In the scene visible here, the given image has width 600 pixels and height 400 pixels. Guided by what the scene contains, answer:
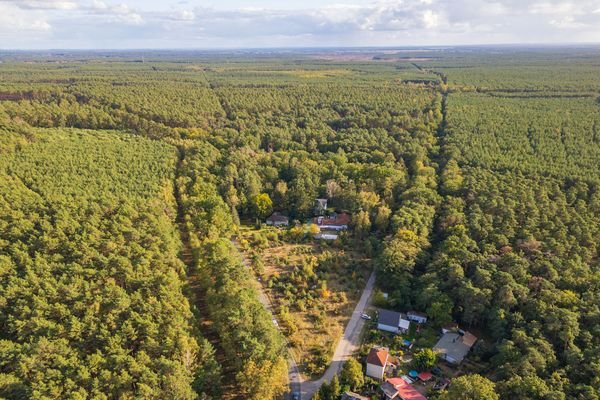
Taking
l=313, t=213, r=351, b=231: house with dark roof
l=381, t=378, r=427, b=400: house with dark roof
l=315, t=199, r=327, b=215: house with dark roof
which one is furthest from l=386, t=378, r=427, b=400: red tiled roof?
l=315, t=199, r=327, b=215: house with dark roof

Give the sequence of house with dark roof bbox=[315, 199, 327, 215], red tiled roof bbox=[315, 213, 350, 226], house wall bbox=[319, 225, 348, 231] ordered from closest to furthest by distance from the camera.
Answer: house wall bbox=[319, 225, 348, 231]
red tiled roof bbox=[315, 213, 350, 226]
house with dark roof bbox=[315, 199, 327, 215]

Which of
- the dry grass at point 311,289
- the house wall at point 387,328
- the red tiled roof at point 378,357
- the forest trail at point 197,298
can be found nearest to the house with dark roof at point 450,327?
the house wall at point 387,328

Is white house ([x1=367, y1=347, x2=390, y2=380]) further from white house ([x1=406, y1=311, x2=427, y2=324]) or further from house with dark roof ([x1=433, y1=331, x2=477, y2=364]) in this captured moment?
white house ([x1=406, y1=311, x2=427, y2=324])

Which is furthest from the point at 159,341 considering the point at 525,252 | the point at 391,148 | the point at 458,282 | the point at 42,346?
the point at 391,148

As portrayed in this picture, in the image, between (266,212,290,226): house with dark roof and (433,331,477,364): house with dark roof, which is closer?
(433,331,477,364): house with dark roof

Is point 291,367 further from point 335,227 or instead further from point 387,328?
point 335,227

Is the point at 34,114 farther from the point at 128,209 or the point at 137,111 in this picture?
the point at 128,209
